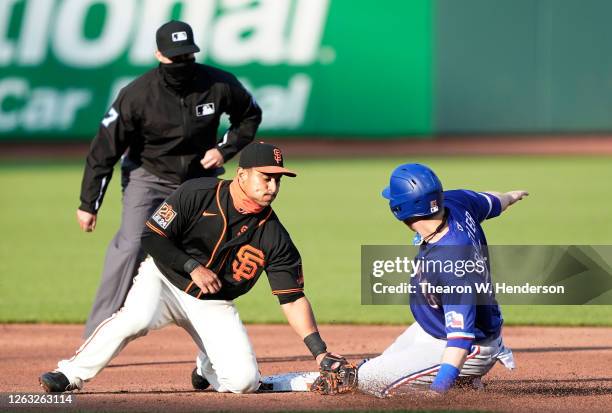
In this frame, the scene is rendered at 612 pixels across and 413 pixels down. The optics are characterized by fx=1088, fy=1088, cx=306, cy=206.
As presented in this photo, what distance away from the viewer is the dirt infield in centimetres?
574

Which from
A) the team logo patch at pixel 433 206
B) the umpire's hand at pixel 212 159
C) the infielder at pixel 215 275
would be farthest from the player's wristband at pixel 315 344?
the umpire's hand at pixel 212 159

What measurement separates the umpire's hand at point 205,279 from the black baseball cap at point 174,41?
186 centimetres

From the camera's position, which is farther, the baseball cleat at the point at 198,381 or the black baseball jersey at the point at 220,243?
the baseball cleat at the point at 198,381

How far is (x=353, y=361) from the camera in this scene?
24.1 ft

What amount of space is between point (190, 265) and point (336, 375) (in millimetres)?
988

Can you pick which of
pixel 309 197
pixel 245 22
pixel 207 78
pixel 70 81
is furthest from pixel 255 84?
pixel 207 78

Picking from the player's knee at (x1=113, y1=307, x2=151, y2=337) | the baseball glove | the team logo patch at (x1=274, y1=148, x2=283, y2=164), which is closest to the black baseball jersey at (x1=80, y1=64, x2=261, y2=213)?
the player's knee at (x1=113, y1=307, x2=151, y2=337)

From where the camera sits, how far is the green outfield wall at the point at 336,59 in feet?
76.3

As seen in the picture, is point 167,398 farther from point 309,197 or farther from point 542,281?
point 309,197

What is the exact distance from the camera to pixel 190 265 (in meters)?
5.91

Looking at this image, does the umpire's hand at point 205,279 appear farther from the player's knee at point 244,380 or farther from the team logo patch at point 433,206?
the team logo patch at point 433,206

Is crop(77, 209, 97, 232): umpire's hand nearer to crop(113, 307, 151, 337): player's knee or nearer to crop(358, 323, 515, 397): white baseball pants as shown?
crop(113, 307, 151, 337): player's knee

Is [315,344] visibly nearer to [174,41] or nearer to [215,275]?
[215,275]

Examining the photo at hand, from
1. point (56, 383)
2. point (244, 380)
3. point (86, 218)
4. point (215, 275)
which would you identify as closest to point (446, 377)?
point (244, 380)
